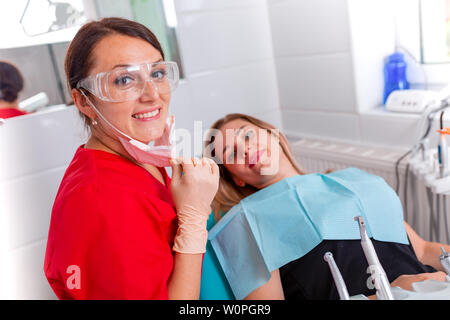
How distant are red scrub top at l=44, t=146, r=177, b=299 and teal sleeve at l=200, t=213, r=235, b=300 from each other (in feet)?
1.41

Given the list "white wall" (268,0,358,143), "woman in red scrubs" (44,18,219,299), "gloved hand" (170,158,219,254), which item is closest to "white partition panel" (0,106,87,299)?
"woman in red scrubs" (44,18,219,299)

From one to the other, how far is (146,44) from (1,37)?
937 millimetres

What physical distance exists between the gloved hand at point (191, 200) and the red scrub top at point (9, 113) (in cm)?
98

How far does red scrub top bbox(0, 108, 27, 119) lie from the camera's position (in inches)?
67.8

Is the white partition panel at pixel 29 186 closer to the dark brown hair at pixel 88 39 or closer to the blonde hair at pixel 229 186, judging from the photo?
the blonde hair at pixel 229 186

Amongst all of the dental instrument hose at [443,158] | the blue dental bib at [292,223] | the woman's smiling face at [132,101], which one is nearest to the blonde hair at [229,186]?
the blue dental bib at [292,223]

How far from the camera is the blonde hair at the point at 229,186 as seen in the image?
1725 millimetres

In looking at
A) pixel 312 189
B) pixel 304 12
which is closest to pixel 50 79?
pixel 312 189

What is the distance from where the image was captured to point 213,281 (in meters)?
1.45

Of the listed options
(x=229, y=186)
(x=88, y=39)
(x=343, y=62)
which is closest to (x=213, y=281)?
(x=229, y=186)

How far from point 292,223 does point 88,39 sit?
90 centimetres

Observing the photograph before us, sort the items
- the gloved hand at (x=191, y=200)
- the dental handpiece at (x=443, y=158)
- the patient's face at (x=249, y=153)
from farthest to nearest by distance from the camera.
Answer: the patient's face at (x=249, y=153) < the dental handpiece at (x=443, y=158) < the gloved hand at (x=191, y=200)

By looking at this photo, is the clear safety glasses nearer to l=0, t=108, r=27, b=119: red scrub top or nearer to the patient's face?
the patient's face

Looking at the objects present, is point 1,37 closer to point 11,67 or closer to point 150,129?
point 11,67
